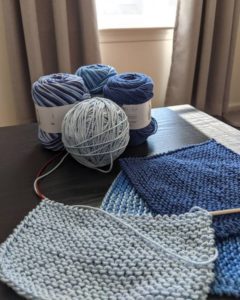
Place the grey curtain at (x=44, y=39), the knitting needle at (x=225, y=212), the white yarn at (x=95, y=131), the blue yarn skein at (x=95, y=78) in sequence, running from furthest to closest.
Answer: the grey curtain at (x=44, y=39) → the blue yarn skein at (x=95, y=78) → the white yarn at (x=95, y=131) → the knitting needle at (x=225, y=212)

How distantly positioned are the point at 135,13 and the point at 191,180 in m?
1.39

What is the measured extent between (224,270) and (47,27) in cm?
139

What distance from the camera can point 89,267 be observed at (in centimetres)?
41

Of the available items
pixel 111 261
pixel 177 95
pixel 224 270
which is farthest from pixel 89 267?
pixel 177 95

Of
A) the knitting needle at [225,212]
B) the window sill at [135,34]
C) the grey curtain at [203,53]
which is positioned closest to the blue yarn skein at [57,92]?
the knitting needle at [225,212]

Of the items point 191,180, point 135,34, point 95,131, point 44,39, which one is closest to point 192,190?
point 191,180

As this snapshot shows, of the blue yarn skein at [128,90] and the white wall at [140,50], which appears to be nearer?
the blue yarn skein at [128,90]

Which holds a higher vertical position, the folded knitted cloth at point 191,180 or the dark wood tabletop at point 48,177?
the folded knitted cloth at point 191,180

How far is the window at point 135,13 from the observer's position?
164cm

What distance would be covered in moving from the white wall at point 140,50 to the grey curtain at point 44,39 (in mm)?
160

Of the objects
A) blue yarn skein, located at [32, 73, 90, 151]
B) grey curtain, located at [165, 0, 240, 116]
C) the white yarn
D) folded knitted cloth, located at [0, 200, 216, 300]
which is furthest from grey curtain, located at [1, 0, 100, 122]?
folded knitted cloth, located at [0, 200, 216, 300]

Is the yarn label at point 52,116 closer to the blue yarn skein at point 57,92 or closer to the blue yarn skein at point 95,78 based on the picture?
the blue yarn skein at point 57,92

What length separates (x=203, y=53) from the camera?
5.69ft

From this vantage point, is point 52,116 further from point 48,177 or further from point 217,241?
point 217,241
